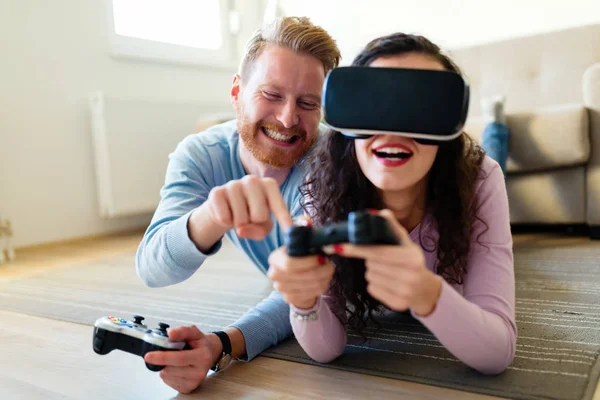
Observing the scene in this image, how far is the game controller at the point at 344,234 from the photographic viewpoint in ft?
1.82

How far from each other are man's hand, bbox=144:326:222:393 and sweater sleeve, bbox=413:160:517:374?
0.37 m

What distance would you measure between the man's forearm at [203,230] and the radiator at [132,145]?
6.77 feet

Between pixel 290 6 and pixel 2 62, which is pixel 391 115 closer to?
pixel 2 62

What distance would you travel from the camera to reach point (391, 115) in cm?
72

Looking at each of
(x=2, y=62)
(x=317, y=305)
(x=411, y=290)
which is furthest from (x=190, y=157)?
(x=2, y=62)

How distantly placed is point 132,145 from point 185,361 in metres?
2.23

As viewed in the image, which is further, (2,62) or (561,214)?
(2,62)

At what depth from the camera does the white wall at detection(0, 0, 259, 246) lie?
8.08 feet

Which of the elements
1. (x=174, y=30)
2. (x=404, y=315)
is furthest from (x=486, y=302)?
(x=174, y=30)

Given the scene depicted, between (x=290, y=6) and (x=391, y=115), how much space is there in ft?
10.7

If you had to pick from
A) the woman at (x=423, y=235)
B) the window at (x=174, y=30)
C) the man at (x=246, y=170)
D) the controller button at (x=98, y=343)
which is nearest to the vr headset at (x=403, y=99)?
the woman at (x=423, y=235)

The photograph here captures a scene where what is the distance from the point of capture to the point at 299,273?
0.64 meters

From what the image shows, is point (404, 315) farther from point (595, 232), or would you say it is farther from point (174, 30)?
point (174, 30)

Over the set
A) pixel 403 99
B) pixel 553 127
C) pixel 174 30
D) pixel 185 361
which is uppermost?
pixel 174 30
